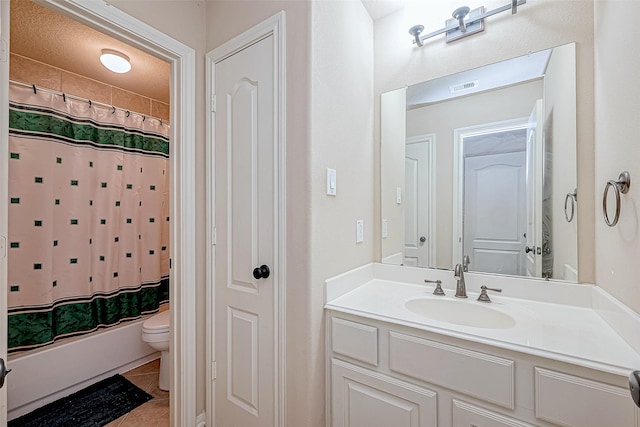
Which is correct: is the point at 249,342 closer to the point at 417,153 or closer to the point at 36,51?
the point at 417,153

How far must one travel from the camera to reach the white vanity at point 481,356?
0.79m

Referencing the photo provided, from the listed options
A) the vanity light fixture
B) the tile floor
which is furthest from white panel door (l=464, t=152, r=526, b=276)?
the tile floor

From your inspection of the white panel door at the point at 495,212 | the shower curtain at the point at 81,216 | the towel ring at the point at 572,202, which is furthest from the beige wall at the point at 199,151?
the towel ring at the point at 572,202

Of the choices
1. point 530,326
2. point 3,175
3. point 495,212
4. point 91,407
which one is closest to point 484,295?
point 530,326

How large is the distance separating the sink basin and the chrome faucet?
54 millimetres

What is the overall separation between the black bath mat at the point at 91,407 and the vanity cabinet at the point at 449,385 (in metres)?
1.47

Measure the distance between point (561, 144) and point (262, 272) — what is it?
1.48m

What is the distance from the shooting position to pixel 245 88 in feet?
4.58

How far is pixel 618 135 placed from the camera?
0.96m

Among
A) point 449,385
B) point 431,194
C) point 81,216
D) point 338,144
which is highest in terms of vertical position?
point 338,144

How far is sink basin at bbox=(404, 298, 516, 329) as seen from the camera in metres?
1.23

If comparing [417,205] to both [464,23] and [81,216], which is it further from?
[81,216]

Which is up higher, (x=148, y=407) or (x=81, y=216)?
(x=81, y=216)

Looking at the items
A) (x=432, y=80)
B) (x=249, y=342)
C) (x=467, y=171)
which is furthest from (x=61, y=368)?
(x=432, y=80)
